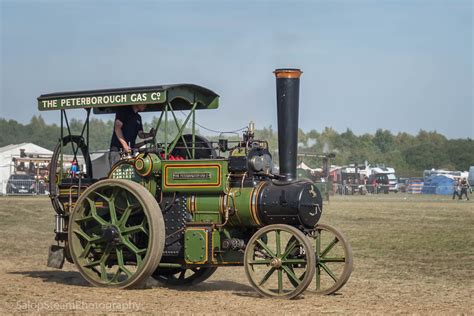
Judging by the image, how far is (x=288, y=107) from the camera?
10.9 meters

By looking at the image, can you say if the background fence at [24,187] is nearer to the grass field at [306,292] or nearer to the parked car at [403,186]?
the parked car at [403,186]

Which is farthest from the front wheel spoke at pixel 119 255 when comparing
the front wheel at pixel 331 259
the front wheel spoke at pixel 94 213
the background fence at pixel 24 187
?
the background fence at pixel 24 187

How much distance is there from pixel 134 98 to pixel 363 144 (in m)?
108

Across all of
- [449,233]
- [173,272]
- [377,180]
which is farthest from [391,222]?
[377,180]

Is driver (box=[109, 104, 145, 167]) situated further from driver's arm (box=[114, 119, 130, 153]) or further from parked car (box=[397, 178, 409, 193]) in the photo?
parked car (box=[397, 178, 409, 193])

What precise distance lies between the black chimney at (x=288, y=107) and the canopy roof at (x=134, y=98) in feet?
5.16

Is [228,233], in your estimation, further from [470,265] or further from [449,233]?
[449,233]

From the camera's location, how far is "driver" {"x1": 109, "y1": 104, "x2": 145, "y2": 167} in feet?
40.8

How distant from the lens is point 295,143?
10992 millimetres

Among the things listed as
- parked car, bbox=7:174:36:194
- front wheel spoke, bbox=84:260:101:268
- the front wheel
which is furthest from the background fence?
the front wheel

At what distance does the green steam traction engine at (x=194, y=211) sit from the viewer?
10.9 metres

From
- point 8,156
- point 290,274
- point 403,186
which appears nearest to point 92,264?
point 290,274

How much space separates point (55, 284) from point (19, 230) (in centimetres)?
1144

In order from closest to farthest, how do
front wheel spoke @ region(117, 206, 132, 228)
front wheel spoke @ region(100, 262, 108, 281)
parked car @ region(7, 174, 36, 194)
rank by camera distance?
front wheel spoke @ region(117, 206, 132, 228)
front wheel spoke @ region(100, 262, 108, 281)
parked car @ region(7, 174, 36, 194)
